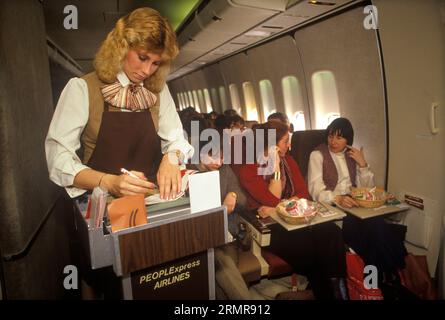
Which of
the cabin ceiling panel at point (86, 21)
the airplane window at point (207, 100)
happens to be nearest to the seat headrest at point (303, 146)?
the cabin ceiling panel at point (86, 21)

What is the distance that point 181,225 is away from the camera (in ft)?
3.80

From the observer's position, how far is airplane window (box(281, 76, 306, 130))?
196 inches

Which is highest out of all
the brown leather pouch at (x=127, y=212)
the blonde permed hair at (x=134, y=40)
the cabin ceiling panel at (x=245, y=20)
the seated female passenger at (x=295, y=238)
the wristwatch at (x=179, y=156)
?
the cabin ceiling panel at (x=245, y=20)

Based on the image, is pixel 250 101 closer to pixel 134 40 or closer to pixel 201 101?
pixel 201 101

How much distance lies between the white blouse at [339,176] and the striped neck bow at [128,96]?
7.65ft

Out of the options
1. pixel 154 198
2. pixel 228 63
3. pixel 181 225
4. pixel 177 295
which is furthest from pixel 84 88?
pixel 228 63

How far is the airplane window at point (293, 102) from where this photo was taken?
498cm

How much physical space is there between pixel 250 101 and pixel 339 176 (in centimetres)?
394

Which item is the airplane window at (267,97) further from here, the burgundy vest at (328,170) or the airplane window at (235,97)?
the burgundy vest at (328,170)

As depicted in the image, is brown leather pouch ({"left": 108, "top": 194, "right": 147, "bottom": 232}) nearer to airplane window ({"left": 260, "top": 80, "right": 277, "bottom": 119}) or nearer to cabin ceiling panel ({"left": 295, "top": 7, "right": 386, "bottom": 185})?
cabin ceiling panel ({"left": 295, "top": 7, "right": 386, "bottom": 185})

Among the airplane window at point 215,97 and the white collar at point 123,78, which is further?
the airplane window at point 215,97

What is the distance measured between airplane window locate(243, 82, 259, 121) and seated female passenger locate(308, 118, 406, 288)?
138 inches

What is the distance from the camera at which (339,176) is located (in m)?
3.28
